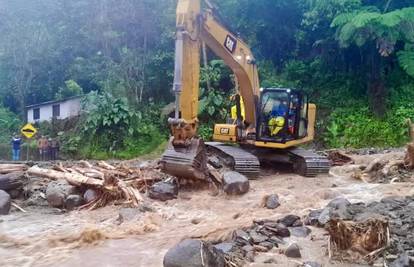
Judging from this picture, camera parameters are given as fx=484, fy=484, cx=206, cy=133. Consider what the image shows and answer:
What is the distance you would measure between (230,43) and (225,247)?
6.20m

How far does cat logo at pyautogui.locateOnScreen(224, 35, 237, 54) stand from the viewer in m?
10.8

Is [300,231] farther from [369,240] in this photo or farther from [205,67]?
[205,67]

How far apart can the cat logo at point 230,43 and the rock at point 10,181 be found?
5198 mm

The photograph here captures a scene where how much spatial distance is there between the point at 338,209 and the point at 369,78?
54.3 ft

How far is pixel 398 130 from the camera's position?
20.3 metres

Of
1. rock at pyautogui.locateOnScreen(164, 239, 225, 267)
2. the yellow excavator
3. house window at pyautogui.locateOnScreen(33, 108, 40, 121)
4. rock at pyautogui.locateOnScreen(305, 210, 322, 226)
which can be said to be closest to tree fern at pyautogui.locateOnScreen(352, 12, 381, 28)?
the yellow excavator

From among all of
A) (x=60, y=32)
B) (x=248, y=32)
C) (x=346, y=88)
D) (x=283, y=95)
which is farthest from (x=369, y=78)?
(x=60, y=32)

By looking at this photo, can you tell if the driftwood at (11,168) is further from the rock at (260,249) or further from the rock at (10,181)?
the rock at (260,249)

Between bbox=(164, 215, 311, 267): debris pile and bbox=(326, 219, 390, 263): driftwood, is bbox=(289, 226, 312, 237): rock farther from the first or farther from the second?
bbox=(326, 219, 390, 263): driftwood

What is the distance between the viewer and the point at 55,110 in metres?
27.0

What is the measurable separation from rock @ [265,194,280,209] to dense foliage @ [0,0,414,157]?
11.3 metres

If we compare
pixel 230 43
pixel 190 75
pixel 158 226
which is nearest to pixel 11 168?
pixel 190 75

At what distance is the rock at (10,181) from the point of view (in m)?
9.39

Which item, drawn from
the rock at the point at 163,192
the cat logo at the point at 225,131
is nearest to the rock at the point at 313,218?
the rock at the point at 163,192
